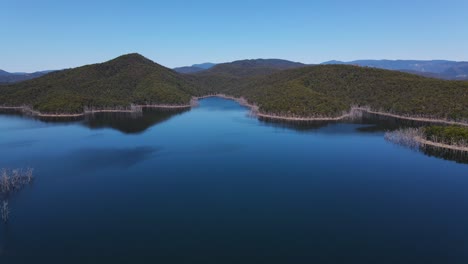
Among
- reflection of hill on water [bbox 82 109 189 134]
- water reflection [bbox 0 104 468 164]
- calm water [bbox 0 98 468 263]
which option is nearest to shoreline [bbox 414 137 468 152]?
calm water [bbox 0 98 468 263]

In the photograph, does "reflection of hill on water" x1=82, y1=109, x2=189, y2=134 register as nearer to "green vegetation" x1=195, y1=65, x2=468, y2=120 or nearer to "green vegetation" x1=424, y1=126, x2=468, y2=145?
"green vegetation" x1=195, y1=65, x2=468, y2=120

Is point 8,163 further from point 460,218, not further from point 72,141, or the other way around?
point 460,218

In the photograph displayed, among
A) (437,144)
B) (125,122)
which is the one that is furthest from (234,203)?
(125,122)

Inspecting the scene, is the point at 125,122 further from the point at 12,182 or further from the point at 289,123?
the point at 12,182

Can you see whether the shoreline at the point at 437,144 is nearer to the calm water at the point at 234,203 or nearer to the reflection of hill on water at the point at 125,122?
the calm water at the point at 234,203

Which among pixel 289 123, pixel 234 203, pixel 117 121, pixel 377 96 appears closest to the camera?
pixel 234 203

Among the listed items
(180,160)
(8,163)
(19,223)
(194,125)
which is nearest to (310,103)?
(194,125)

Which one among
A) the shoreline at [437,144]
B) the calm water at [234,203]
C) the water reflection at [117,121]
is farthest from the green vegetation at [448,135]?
the water reflection at [117,121]
